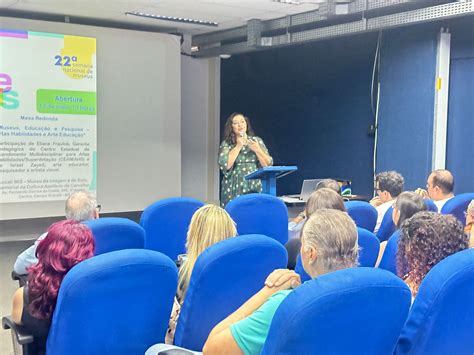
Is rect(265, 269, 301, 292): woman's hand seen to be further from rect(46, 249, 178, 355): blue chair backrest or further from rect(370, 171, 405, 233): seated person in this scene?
rect(370, 171, 405, 233): seated person

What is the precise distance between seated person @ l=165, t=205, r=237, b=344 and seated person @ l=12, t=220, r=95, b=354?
39 centimetres

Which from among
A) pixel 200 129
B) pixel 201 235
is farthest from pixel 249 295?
pixel 200 129

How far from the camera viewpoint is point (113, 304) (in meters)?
1.71

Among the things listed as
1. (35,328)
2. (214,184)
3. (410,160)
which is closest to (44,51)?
(214,184)

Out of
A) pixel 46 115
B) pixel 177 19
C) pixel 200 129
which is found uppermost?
pixel 177 19

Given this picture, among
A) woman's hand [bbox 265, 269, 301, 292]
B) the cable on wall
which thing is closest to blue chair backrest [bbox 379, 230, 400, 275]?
woman's hand [bbox 265, 269, 301, 292]

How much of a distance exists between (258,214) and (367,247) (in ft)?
3.58

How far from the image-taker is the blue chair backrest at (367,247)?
2.43 meters

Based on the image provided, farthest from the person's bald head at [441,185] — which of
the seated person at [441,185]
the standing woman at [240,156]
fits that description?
the standing woman at [240,156]

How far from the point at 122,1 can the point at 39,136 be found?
1879 millimetres

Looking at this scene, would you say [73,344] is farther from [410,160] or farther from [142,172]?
[142,172]

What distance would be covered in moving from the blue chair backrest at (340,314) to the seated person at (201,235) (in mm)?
892

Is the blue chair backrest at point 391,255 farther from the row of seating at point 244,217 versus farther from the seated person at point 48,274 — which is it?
the seated person at point 48,274

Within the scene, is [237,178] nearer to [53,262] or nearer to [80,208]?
[80,208]
